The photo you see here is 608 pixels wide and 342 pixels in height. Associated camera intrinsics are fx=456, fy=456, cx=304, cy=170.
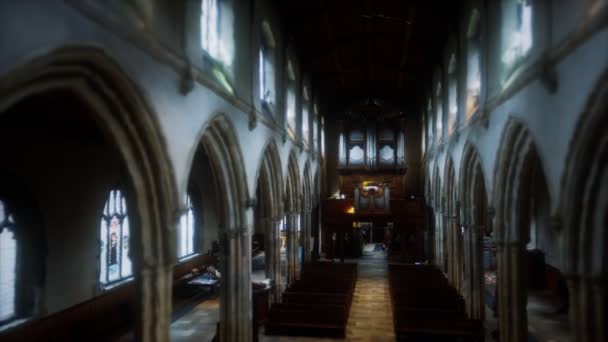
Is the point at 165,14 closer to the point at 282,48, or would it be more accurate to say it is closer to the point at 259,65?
the point at 259,65

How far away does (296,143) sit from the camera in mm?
16078

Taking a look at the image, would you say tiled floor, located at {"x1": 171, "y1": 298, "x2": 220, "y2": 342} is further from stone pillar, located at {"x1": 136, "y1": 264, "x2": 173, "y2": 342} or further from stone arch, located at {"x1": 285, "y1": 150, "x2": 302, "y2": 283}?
stone pillar, located at {"x1": 136, "y1": 264, "x2": 173, "y2": 342}

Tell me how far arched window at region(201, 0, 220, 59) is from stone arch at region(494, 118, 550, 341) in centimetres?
547

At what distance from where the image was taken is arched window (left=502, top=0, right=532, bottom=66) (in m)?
7.21

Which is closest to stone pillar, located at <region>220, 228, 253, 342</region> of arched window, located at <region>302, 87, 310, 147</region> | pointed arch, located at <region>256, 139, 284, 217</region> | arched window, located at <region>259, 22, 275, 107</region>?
pointed arch, located at <region>256, 139, 284, 217</region>

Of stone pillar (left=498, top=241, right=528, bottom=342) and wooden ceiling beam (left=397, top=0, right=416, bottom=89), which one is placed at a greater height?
wooden ceiling beam (left=397, top=0, right=416, bottom=89)

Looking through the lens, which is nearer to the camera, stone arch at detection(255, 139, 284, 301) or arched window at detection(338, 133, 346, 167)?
stone arch at detection(255, 139, 284, 301)

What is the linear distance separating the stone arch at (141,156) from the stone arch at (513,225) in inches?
228

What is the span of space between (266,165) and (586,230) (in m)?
8.68

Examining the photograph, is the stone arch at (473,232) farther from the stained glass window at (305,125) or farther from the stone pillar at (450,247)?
the stained glass window at (305,125)

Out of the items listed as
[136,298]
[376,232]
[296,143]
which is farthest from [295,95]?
[376,232]

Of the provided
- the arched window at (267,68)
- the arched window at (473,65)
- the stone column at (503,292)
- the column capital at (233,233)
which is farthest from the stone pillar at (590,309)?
the arched window at (267,68)

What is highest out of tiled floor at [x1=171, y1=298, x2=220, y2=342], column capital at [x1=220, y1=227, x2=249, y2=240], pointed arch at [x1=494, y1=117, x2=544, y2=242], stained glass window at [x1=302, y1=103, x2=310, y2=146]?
stained glass window at [x1=302, y1=103, x2=310, y2=146]

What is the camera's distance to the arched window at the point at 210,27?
812 cm
